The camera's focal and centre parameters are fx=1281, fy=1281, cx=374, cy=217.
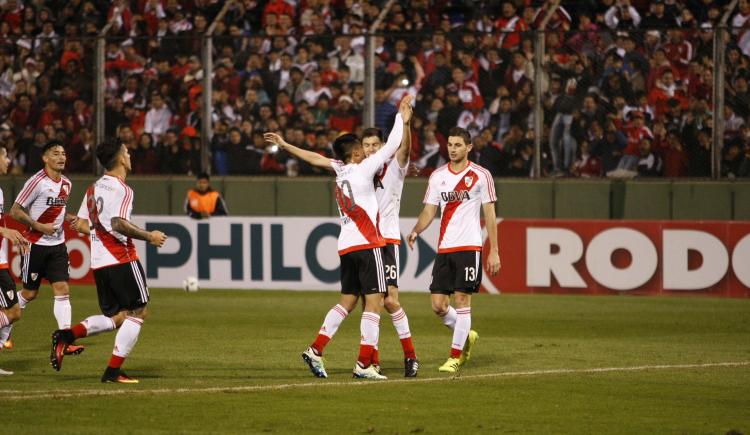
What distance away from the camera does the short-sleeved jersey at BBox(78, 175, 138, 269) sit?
10031 mm

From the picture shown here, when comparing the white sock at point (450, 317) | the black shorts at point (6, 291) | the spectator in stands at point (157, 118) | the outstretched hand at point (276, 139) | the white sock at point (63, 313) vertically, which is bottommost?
the white sock at point (63, 313)

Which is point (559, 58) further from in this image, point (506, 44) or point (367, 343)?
point (367, 343)

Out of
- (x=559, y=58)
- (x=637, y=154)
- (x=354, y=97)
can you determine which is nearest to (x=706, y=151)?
(x=637, y=154)

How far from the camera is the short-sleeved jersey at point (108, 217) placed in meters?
10.0

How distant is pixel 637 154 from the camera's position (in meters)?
19.8

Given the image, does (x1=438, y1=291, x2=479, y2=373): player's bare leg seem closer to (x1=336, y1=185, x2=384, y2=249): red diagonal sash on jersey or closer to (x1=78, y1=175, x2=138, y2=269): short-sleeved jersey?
(x1=336, y1=185, x2=384, y2=249): red diagonal sash on jersey

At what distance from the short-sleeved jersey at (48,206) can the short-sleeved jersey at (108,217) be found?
104 inches

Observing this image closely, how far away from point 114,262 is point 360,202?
202cm

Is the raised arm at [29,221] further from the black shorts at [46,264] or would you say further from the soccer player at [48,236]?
the black shorts at [46,264]

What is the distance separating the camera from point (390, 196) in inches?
438

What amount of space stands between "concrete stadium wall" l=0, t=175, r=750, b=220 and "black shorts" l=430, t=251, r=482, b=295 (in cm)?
922

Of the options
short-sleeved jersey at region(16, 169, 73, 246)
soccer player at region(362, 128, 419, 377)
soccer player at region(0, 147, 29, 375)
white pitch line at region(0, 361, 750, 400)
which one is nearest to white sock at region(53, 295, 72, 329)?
short-sleeved jersey at region(16, 169, 73, 246)

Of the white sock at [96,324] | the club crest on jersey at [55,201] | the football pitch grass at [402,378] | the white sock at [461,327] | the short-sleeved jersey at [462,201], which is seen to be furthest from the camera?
the club crest on jersey at [55,201]

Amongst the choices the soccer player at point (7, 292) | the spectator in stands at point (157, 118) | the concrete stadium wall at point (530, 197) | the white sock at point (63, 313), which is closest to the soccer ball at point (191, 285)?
the concrete stadium wall at point (530, 197)
